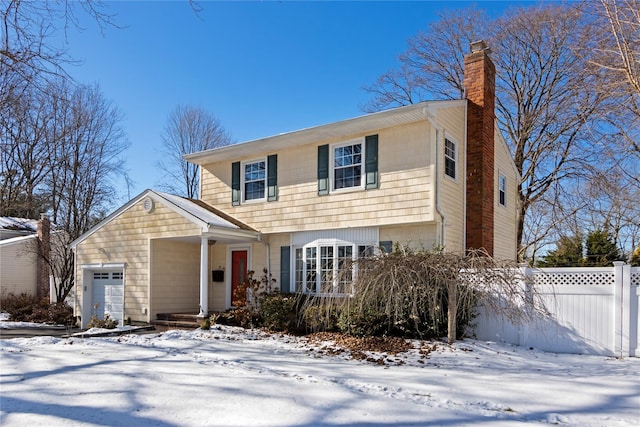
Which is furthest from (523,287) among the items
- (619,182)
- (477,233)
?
(619,182)

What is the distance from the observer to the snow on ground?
439cm

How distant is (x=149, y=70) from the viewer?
10.1 metres

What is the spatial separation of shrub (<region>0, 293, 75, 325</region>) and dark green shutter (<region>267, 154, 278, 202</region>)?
869 centimetres

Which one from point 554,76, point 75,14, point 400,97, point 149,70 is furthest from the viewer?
point 400,97

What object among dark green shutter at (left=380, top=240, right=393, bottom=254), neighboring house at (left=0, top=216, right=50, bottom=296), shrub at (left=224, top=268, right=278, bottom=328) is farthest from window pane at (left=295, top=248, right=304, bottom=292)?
neighboring house at (left=0, top=216, right=50, bottom=296)

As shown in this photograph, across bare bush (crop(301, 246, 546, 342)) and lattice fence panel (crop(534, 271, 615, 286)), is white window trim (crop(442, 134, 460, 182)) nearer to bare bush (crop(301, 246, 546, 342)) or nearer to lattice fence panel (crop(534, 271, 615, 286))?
bare bush (crop(301, 246, 546, 342))

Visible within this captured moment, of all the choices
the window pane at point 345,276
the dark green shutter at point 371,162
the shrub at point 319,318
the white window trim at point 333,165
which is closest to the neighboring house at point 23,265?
the white window trim at point 333,165

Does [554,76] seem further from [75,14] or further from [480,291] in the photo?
[75,14]

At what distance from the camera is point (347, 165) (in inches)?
468

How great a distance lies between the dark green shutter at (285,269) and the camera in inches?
502

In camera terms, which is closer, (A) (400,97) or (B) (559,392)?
(B) (559,392)

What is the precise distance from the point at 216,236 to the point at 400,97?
15.1 m

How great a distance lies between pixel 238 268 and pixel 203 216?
7.42ft

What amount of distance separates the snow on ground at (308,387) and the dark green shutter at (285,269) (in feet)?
13.5
